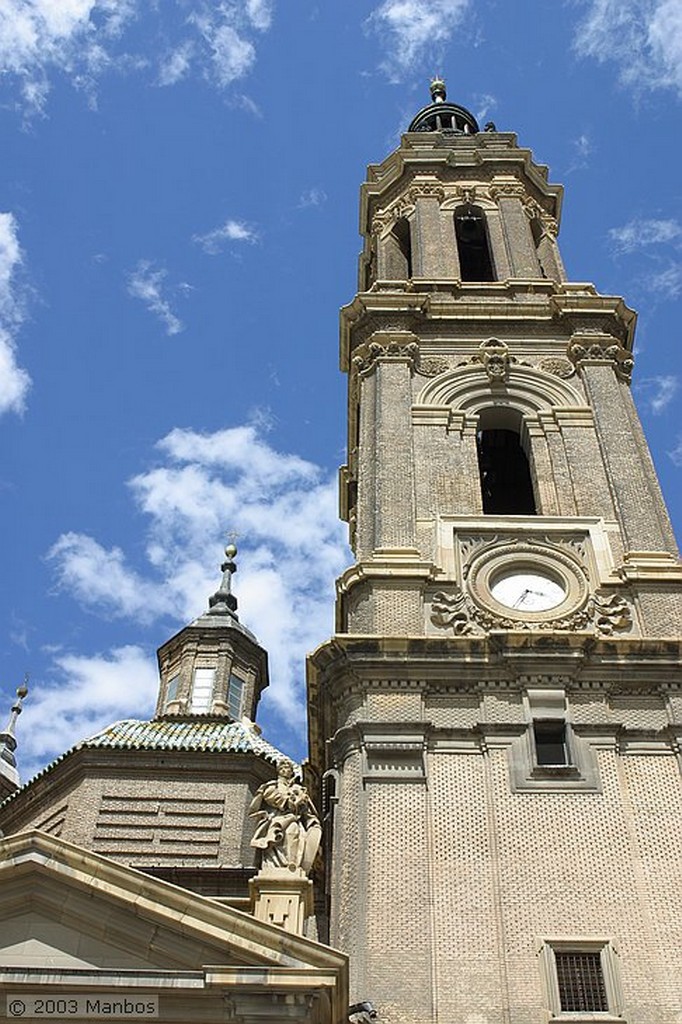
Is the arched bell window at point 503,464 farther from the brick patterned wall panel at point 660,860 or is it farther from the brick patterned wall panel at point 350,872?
the brick patterned wall panel at point 350,872

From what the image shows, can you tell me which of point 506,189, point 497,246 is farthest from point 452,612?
point 506,189

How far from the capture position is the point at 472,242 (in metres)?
34.2

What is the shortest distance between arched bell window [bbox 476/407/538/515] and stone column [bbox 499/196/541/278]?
4.90 meters

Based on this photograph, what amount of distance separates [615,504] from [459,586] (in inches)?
143

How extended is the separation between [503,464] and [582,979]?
1374 centimetres

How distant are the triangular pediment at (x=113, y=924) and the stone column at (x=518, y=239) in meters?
19.1

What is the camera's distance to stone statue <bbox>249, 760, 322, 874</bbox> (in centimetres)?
1562

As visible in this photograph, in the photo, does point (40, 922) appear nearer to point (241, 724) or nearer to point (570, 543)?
point (570, 543)

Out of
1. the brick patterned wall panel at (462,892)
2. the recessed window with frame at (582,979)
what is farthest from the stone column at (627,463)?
the recessed window with frame at (582,979)

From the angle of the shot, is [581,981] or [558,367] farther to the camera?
[558,367]

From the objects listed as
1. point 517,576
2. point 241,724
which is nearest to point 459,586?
point 517,576

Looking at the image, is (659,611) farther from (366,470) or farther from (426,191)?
(426,191)

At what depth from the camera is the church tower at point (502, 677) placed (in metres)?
14.8

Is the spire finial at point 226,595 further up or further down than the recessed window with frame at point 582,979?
further up
